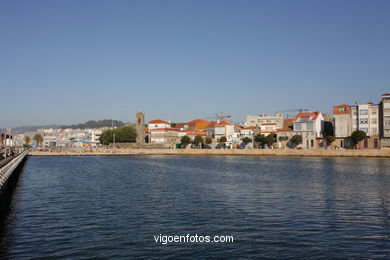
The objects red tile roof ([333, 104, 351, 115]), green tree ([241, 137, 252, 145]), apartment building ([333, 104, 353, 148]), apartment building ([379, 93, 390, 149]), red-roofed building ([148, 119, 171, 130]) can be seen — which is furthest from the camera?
red-roofed building ([148, 119, 171, 130])

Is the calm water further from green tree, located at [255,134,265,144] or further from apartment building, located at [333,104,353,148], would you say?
green tree, located at [255,134,265,144]

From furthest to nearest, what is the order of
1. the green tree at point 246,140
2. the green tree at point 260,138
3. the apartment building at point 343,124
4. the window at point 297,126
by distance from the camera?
the green tree at point 246,140 < the green tree at point 260,138 < the window at point 297,126 < the apartment building at point 343,124

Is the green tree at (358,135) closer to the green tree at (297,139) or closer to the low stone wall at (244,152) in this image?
the low stone wall at (244,152)

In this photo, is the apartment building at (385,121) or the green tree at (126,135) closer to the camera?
the apartment building at (385,121)

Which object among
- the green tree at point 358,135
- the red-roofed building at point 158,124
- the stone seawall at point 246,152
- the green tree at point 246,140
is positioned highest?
the red-roofed building at point 158,124

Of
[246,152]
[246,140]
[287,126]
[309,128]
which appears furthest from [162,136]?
[309,128]

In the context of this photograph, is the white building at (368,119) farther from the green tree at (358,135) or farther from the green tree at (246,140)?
the green tree at (246,140)

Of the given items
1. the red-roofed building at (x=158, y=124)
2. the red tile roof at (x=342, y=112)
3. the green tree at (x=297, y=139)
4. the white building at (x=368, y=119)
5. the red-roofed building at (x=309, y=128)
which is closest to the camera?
the white building at (x=368, y=119)

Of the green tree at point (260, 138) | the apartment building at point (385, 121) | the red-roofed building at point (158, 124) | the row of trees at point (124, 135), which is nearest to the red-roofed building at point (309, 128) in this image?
the green tree at point (260, 138)

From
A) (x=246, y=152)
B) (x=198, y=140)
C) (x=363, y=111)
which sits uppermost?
(x=363, y=111)

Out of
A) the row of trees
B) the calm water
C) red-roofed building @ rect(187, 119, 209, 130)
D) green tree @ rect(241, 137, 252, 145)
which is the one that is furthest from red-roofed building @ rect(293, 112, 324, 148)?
the calm water

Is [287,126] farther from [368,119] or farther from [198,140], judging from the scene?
[368,119]

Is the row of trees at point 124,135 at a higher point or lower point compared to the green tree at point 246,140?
higher

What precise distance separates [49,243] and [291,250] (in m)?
8.82
